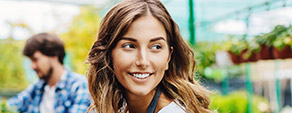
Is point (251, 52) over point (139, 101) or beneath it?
over

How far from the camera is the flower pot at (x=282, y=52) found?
3254 mm

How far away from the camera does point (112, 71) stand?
1521 millimetres

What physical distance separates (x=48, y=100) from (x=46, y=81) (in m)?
0.18

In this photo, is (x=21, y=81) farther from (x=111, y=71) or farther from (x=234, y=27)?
(x=111, y=71)

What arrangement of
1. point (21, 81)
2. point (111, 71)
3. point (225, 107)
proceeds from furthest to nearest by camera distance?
point (21, 81), point (225, 107), point (111, 71)

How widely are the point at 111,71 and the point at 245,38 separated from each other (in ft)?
9.17

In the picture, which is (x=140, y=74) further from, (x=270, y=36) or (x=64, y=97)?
(x=270, y=36)

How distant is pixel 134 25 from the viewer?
136 centimetres

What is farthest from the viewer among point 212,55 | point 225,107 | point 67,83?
point 225,107

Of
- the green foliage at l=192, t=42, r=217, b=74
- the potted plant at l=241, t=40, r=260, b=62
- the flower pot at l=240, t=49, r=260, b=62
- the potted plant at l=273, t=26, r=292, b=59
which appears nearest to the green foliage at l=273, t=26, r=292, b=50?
the potted plant at l=273, t=26, r=292, b=59

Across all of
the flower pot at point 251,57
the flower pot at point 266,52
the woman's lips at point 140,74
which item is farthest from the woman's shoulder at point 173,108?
the flower pot at point 251,57

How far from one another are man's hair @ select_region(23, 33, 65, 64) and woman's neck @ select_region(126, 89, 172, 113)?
1826 millimetres

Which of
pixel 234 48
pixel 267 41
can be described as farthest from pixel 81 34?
pixel 267 41

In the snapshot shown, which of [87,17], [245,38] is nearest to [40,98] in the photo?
[245,38]
